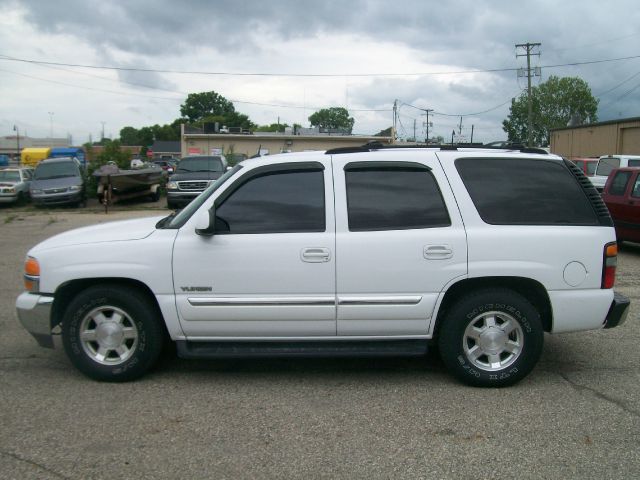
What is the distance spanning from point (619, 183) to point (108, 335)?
34.5 feet

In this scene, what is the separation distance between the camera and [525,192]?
474 cm

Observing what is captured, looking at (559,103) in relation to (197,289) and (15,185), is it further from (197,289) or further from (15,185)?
(197,289)

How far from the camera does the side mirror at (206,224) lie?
447cm

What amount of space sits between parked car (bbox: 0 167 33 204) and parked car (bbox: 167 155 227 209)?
7482mm

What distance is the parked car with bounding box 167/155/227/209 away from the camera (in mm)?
20469

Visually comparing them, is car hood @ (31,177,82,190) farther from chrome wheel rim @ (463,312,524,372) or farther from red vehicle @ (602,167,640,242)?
chrome wheel rim @ (463,312,524,372)

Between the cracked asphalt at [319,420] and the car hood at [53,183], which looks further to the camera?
the car hood at [53,183]

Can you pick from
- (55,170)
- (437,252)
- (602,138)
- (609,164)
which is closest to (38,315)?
(437,252)

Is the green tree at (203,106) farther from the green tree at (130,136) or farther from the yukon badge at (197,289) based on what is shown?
the yukon badge at (197,289)

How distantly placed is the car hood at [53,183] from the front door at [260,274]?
2036cm

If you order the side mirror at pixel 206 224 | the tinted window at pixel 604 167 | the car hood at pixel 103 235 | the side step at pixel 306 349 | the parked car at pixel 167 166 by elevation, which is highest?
the parked car at pixel 167 166

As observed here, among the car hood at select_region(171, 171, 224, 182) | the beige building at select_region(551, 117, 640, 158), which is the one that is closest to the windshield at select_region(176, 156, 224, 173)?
the car hood at select_region(171, 171, 224, 182)

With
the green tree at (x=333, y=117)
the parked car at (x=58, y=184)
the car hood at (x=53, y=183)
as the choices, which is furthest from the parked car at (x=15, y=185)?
the green tree at (x=333, y=117)

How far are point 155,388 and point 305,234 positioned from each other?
1.66 m
